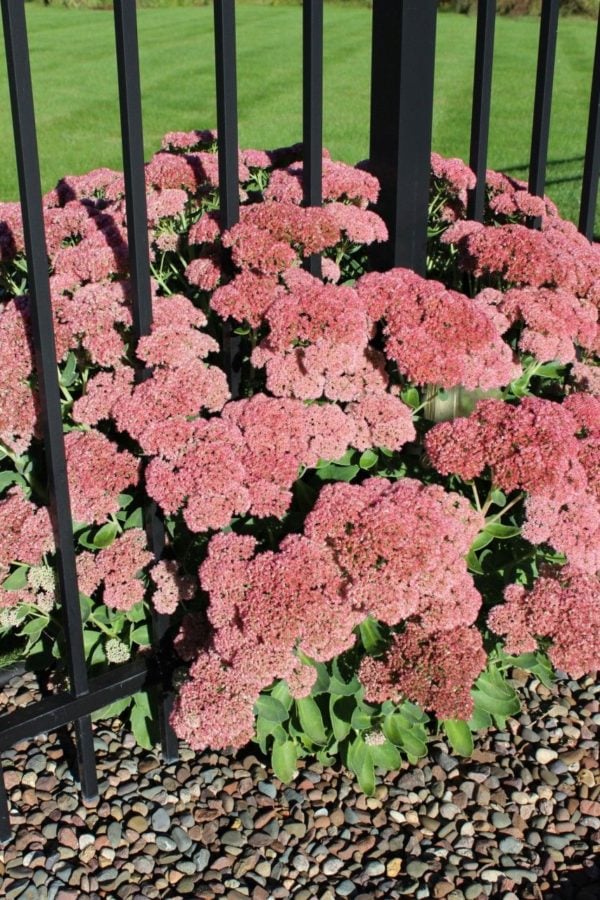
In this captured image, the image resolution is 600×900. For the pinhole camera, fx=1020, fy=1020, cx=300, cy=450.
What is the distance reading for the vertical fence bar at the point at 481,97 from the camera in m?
2.95

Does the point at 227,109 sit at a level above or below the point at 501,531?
above

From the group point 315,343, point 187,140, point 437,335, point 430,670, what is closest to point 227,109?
point 315,343

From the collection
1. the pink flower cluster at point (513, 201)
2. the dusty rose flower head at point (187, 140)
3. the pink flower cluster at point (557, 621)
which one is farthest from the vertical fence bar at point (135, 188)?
the pink flower cluster at point (513, 201)

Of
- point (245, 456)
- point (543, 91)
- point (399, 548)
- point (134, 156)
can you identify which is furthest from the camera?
point (543, 91)

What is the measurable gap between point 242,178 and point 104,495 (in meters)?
1.18

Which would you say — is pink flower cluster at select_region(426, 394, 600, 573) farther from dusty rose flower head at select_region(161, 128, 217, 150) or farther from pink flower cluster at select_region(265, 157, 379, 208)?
dusty rose flower head at select_region(161, 128, 217, 150)

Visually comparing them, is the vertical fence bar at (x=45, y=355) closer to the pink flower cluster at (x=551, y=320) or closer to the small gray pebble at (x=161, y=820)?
the small gray pebble at (x=161, y=820)

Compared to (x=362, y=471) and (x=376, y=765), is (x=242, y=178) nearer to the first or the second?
(x=362, y=471)

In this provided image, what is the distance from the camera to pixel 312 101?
8.13 feet

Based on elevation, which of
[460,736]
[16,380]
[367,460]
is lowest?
[460,736]

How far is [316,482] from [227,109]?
0.94m

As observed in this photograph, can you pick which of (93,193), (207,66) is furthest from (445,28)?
(93,193)

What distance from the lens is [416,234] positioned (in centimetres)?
283

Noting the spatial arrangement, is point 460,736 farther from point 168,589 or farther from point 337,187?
point 337,187
